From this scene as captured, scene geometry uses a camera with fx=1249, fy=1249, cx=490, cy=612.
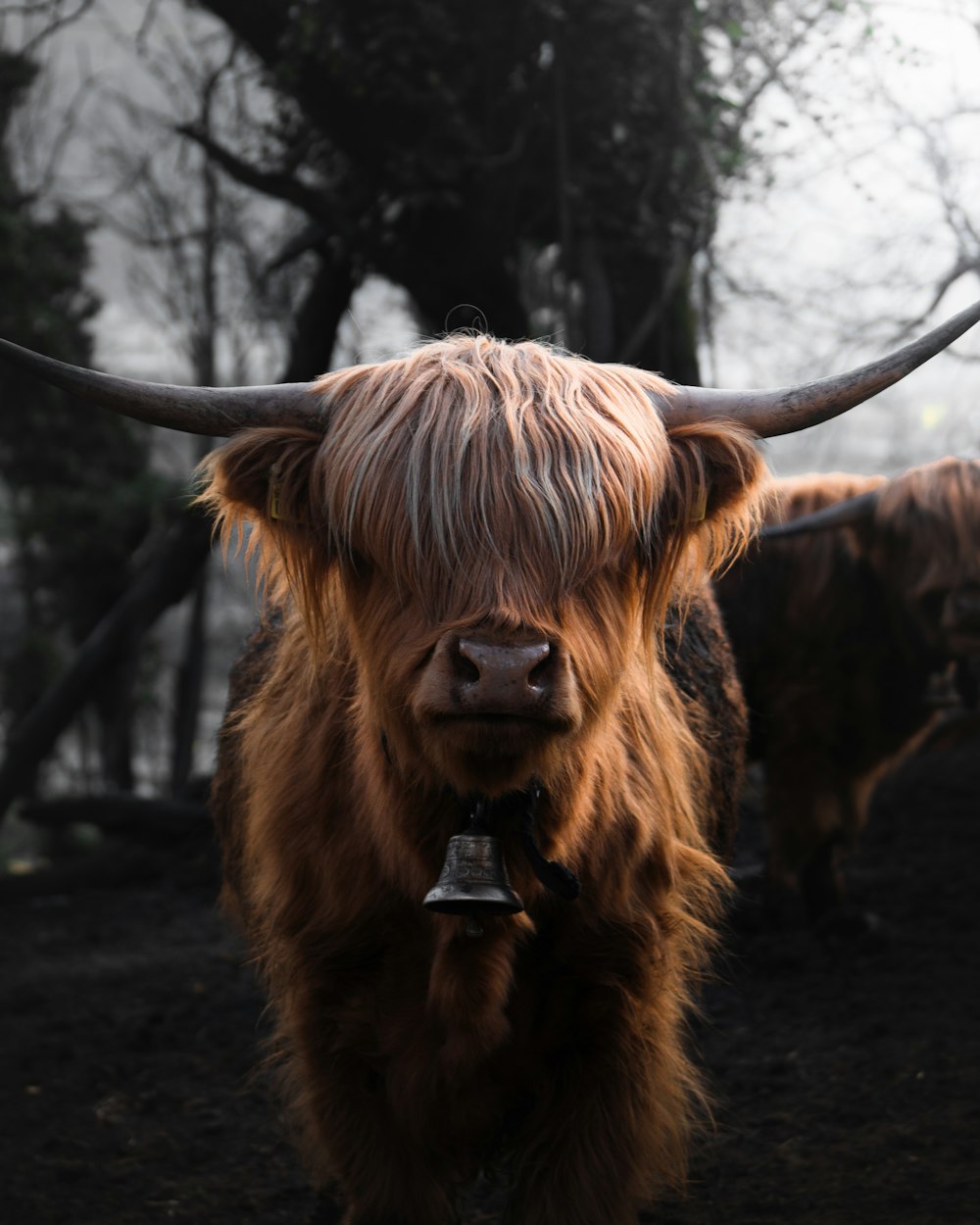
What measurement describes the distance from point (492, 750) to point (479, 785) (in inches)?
4.7

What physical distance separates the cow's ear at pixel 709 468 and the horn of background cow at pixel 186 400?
55cm

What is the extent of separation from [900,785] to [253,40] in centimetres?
479

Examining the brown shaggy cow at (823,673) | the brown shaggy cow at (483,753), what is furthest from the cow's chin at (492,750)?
the brown shaggy cow at (823,673)

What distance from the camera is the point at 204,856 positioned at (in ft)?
18.9

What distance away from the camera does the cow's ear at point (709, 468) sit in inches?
73.5

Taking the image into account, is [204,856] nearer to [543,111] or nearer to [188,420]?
[543,111]

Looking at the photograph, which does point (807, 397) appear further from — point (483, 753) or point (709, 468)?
point (483, 753)

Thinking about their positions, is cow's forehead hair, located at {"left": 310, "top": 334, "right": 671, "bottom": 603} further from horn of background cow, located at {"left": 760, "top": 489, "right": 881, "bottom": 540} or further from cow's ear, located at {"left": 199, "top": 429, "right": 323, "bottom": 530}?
horn of background cow, located at {"left": 760, "top": 489, "right": 881, "bottom": 540}

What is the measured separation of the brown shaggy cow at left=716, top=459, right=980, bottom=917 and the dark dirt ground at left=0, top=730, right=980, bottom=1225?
0.36 meters

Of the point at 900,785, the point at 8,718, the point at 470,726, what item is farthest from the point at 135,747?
the point at 470,726

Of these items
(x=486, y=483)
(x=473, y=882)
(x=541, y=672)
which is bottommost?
(x=473, y=882)

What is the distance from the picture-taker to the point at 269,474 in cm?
184

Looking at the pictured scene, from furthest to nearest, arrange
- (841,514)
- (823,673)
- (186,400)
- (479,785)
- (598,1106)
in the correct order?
1. (823,673)
2. (841,514)
3. (598,1106)
4. (186,400)
5. (479,785)

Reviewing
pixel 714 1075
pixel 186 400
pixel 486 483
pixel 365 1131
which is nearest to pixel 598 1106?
pixel 365 1131
